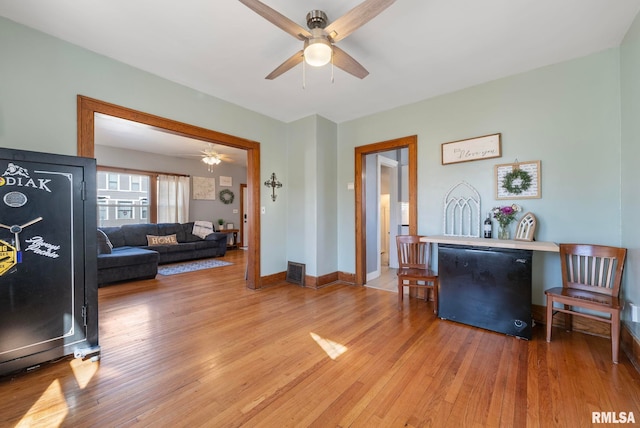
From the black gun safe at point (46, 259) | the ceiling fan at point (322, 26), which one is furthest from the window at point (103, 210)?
the ceiling fan at point (322, 26)

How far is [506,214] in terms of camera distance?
2803 mm

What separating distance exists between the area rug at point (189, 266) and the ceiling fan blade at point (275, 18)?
15.8ft

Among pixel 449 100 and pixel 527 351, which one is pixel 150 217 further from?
pixel 527 351

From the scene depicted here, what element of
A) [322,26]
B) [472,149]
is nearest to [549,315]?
[472,149]

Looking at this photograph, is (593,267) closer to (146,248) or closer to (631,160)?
(631,160)

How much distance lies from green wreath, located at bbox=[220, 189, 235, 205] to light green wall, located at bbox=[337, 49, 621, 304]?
675 centimetres

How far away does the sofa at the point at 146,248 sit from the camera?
165 inches

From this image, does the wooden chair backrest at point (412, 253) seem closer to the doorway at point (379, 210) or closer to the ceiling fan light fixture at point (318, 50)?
the doorway at point (379, 210)

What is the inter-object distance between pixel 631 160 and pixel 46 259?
4.78m

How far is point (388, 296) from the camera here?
3.62 m

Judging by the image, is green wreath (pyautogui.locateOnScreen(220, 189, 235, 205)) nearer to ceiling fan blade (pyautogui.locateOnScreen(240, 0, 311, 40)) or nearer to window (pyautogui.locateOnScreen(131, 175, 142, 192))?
window (pyautogui.locateOnScreen(131, 175, 142, 192))

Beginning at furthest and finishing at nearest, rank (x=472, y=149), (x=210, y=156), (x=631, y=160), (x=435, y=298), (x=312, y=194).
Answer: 1. (x=210, y=156)
2. (x=312, y=194)
3. (x=472, y=149)
4. (x=435, y=298)
5. (x=631, y=160)

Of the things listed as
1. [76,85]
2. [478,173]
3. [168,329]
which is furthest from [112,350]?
[478,173]

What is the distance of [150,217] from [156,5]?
6216mm
